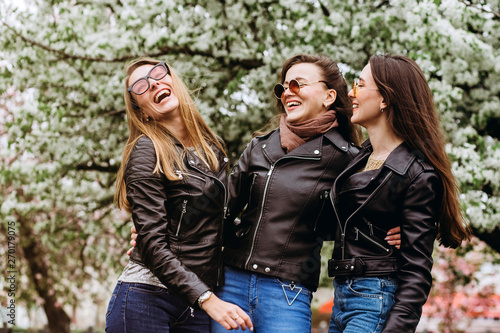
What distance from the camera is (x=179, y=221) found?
3027 millimetres

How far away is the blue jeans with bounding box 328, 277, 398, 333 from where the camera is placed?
272 cm

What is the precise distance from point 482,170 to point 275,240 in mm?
4166

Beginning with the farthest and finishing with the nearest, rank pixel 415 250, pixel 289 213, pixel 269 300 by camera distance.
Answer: pixel 289 213 → pixel 269 300 → pixel 415 250

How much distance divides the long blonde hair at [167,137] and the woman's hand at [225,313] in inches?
27.1

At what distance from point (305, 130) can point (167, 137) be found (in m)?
0.83

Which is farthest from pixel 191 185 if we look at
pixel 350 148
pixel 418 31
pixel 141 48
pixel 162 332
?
pixel 141 48

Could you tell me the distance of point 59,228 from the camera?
32.4ft

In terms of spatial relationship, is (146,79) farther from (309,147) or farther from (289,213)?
(289,213)

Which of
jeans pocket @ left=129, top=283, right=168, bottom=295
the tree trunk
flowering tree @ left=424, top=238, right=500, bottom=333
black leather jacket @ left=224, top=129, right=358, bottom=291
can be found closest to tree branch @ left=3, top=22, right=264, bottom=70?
black leather jacket @ left=224, top=129, right=358, bottom=291

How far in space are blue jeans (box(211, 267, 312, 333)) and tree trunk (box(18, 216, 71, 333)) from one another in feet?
40.7

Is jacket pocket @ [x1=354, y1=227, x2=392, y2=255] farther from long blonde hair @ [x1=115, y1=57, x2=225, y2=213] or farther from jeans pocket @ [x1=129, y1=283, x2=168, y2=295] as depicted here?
jeans pocket @ [x1=129, y1=283, x2=168, y2=295]

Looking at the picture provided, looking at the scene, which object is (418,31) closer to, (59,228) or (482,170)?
(482,170)

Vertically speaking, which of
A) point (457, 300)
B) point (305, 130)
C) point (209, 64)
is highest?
point (209, 64)

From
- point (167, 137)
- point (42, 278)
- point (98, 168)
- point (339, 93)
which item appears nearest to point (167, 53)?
point (98, 168)
